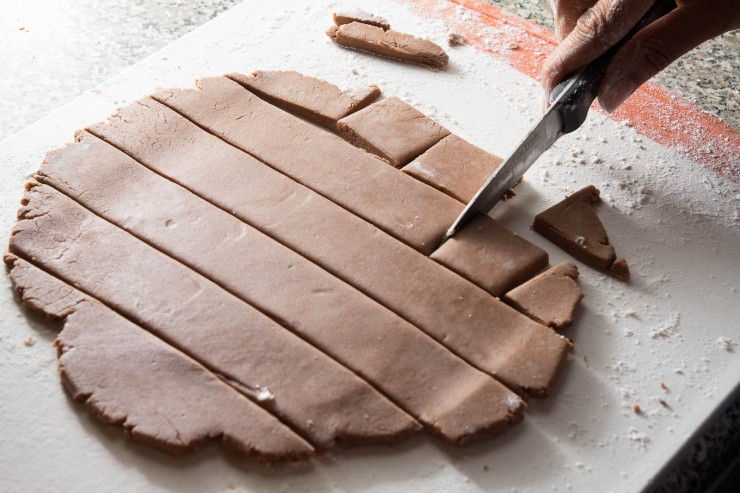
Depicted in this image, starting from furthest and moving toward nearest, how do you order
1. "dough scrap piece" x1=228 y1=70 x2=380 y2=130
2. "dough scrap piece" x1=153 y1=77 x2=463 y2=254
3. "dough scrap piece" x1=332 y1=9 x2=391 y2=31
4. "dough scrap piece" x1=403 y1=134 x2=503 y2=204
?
"dough scrap piece" x1=332 y1=9 x2=391 y2=31 → "dough scrap piece" x1=228 y1=70 x2=380 y2=130 → "dough scrap piece" x1=403 y1=134 x2=503 y2=204 → "dough scrap piece" x1=153 y1=77 x2=463 y2=254

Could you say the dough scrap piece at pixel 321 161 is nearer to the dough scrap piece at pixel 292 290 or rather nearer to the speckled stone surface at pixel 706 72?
the dough scrap piece at pixel 292 290

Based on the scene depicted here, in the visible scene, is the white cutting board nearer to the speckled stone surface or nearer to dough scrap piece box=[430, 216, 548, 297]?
dough scrap piece box=[430, 216, 548, 297]

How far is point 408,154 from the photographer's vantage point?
2467 millimetres

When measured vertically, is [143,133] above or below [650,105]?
below

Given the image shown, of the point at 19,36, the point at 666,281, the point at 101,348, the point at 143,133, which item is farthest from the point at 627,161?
the point at 19,36

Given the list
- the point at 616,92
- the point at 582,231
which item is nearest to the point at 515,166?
the point at 582,231

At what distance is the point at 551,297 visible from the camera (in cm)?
211

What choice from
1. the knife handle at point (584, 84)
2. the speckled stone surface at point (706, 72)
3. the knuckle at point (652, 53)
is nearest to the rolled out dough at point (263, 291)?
the knife handle at point (584, 84)

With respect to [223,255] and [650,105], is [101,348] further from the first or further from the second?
[650,105]

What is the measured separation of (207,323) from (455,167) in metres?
0.90

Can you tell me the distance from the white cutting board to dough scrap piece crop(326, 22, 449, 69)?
0.04m

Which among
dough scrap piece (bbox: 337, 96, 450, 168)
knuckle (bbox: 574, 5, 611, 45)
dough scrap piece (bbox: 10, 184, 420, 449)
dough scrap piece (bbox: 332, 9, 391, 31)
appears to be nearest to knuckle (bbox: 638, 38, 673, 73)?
knuckle (bbox: 574, 5, 611, 45)

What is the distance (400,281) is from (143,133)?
946mm

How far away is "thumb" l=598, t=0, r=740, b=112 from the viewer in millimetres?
2332
